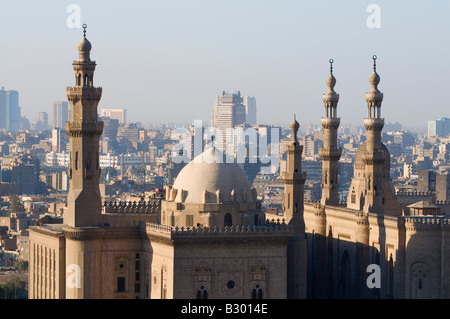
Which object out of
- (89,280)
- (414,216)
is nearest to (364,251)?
(414,216)

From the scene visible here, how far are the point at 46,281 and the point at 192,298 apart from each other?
34.9 feet

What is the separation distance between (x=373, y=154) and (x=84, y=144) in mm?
15456

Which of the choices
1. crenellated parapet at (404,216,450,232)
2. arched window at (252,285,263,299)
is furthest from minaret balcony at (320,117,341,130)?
arched window at (252,285,263,299)

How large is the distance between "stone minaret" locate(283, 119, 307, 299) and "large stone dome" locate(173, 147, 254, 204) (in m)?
2.80

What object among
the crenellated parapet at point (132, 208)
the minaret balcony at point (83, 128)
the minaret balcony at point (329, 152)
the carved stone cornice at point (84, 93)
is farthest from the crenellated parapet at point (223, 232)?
the minaret balcony at point (329, 152)

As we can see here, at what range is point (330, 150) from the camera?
85.6 metres

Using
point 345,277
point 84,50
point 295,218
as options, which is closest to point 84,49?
point 84,50

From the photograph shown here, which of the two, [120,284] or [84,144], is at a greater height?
[84,144]

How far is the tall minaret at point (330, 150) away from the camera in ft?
280

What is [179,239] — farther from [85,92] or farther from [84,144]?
[85,92]

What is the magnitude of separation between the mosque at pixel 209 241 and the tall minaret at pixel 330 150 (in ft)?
17.2

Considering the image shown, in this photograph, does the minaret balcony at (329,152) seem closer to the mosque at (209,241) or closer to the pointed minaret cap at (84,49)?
the mosque at (209,241)
